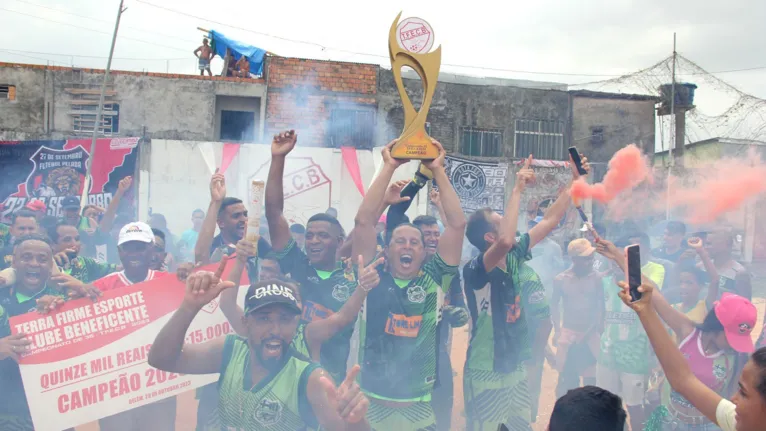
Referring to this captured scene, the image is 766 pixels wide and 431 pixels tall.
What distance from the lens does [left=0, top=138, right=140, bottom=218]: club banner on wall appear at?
16219 millimetres

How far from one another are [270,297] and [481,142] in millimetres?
20292

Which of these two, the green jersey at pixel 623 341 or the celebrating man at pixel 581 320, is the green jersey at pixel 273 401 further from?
the celebrating man at pixel 581 320

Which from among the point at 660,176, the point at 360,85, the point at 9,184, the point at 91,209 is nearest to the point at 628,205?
the point at 660,176

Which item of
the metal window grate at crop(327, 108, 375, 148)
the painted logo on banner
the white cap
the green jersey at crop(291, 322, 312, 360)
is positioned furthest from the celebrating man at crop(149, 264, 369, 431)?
the metal window grate at crop(327, 108, 375, 148)

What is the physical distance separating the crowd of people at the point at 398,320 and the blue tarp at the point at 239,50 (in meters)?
15.8

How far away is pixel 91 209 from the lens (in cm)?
879

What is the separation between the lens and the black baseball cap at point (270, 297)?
11.2 feet

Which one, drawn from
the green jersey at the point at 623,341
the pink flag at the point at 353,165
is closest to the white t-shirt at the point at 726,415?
the green jersey at the point at 623,341

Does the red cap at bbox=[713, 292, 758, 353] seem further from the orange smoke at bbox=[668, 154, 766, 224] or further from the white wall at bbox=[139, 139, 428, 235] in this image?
the white wall at bbox=[139, 139, 428, 235]

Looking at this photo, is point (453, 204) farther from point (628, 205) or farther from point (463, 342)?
point (628, 205)

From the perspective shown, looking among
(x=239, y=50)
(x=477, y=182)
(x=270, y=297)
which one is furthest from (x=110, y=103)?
(x=270, y=297)

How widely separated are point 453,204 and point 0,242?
4.74m

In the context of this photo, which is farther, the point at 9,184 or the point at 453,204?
the point at 9,184

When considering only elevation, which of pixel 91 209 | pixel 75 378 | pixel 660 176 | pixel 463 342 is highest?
pixel 660 176
